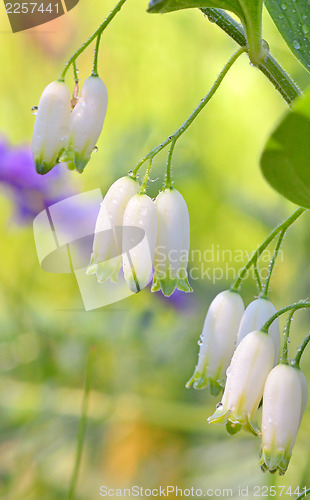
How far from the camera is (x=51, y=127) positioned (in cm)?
60

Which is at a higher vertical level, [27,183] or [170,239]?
[170,239]

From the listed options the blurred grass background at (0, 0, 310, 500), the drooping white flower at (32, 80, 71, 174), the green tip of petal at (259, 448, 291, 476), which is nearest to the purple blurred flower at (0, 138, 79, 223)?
the blurred grass background at (0, 0, 310, 500)

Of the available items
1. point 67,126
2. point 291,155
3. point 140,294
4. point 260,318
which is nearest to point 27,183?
point 140,294

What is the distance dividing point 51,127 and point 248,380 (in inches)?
13.2

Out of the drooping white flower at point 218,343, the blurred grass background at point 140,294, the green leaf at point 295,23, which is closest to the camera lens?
the green leaf at point 295,23

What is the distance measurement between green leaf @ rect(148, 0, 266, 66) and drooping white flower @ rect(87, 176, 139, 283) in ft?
0.62

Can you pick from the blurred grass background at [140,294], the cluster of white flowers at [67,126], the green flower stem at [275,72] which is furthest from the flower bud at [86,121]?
the blurred grass background at [140,294]

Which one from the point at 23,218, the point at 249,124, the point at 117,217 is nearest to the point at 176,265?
the point at 117,217

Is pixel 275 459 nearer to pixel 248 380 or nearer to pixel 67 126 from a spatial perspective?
pixel 248 380

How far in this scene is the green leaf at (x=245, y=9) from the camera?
429 mm

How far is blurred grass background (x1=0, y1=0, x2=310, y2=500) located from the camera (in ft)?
4.86

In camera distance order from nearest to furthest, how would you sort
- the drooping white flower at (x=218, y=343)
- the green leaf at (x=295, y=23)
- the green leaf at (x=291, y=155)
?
the green leaf at (x=291, y=155)
the green leaf at (x=295, y=23)
the drooping white flower at (x=218, y=343)

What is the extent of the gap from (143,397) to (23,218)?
63 centimetres

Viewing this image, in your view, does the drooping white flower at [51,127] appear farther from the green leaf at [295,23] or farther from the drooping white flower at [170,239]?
the green leaf at [295,23]
